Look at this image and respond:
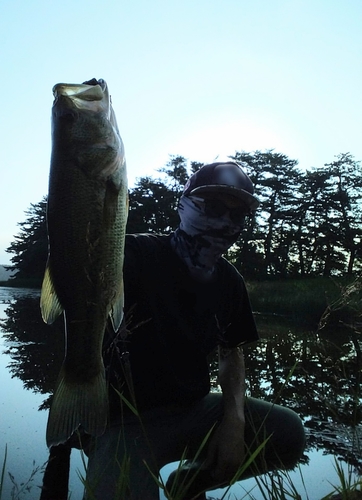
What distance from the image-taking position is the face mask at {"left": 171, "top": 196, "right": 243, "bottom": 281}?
2.62 m

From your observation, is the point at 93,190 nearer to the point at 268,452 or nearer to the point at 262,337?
the point at 268,452

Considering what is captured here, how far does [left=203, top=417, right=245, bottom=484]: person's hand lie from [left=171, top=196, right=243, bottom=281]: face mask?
0.87 m

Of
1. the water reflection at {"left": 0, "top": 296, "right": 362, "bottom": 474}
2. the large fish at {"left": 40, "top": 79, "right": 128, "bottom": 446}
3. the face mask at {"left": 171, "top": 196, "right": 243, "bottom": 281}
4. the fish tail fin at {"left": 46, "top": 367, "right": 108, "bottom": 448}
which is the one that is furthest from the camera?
the water reflection at {"left": 0, "top": 296, "right": 362, "bottom": 474}

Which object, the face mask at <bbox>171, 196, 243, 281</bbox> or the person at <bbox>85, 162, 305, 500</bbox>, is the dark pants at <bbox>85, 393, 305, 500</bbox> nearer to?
the person at <bbox>85, 162, 305, 500</bbox>

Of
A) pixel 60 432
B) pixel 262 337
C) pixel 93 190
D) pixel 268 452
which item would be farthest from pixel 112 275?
pixel 262 337

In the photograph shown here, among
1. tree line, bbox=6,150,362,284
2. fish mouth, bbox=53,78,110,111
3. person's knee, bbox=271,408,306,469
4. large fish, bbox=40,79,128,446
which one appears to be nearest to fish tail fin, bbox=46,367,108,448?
large fish, bbox=40,79,128,446

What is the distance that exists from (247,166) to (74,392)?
1685 inches

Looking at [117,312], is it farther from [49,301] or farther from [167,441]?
[167,441]

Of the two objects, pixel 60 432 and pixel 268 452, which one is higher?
pixel 60 432

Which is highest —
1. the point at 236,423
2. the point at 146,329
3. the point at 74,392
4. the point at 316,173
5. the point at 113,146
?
the point at 316,173

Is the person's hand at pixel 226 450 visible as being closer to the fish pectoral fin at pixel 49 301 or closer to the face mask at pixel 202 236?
the face mask at pixel 202 236

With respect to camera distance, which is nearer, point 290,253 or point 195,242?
point 195,242

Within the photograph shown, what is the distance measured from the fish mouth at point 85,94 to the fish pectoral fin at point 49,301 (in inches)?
Result: 23.2

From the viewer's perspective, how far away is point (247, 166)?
42906 millimetres
